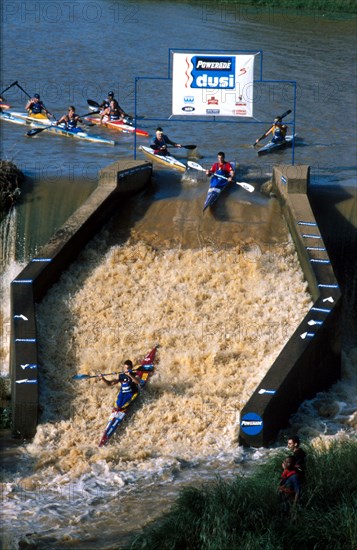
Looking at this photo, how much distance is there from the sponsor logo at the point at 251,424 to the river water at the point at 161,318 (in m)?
0.35

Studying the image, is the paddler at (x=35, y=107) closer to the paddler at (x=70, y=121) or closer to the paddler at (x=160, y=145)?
the paddler at (x=70, y=121)

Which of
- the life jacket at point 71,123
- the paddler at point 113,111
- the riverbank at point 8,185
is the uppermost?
the paddler at point 113,111

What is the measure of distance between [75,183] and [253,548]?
502 inches

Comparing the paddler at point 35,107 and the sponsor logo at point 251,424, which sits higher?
the paddler at point 35,107

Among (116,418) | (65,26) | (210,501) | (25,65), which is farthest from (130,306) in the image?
(65,26)

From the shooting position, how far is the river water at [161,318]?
17.1 m

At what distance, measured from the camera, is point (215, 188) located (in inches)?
938

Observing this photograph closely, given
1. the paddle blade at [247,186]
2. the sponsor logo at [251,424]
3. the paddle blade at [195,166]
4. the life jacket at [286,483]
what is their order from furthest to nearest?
the paddle blade at [195,166]
the paddle blade at [247,186]
the sponsor logo at [251,424]
the life jacket at [286,483]

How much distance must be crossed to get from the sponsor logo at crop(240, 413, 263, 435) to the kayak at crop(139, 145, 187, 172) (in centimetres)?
945

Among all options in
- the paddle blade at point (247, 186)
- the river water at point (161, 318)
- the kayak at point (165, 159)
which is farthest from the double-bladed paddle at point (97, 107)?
the paddle blade at point (247, 186)

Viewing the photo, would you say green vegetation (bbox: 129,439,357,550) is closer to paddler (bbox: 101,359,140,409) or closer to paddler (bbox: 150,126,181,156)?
paddler (bbox: 101,359,140,409)

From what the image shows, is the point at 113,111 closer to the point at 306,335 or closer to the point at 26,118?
the point at 26,118

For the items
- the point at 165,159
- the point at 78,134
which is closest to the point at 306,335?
the point at 165,159

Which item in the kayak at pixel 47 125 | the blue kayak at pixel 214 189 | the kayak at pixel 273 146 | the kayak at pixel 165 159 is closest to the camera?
the blue kayak at pixel 214 189
